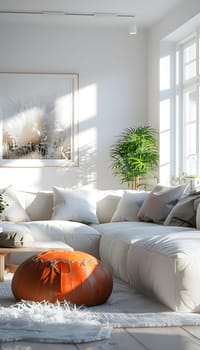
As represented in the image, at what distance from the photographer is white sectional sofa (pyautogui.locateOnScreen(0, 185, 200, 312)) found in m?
4.19

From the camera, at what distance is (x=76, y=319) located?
12.6 feet

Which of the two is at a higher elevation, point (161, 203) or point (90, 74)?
point (90, 74)

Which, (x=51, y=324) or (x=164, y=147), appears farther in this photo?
(x=164, y=147)

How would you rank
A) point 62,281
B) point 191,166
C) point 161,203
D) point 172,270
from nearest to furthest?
point 172,270, point 62,281, point 161,203, point 191,166

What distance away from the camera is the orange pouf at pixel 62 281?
14.2 feet

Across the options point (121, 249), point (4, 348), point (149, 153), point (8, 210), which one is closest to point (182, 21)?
point (149, 153)

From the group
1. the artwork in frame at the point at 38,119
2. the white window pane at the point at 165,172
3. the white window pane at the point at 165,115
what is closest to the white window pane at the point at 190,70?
the white window pane at the point at 165,115

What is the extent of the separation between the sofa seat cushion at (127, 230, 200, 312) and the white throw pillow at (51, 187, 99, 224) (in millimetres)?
2412

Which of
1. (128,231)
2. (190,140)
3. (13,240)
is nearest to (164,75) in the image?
(190,140)

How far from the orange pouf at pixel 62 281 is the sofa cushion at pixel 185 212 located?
179cm

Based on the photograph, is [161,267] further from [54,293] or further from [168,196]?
[168,196]

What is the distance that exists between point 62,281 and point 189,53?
16.5ft

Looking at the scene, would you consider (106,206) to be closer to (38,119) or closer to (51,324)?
(38,119)

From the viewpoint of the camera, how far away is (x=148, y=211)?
687 centimetres
